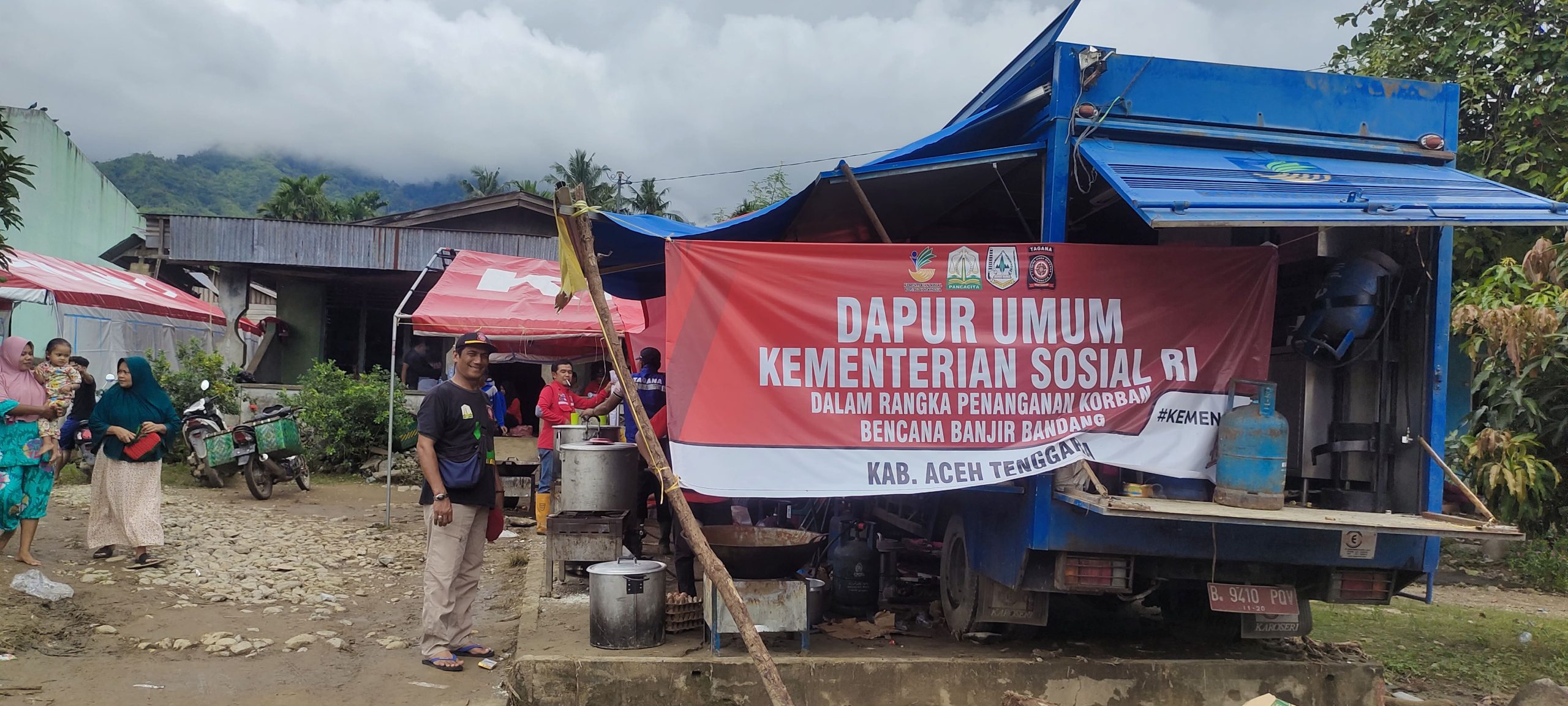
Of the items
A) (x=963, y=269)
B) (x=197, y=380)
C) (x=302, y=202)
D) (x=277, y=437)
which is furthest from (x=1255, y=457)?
(x=302, y=202)

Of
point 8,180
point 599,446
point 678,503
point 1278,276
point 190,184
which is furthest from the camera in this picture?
point 190,184

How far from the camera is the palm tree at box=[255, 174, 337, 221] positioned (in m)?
39.0

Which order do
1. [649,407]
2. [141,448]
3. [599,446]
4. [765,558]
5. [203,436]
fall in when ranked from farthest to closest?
1. [203,436]
2. [649,407]
3. [141,448]
4. [599,446]
5. [765,558]

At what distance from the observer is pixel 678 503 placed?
455 cm

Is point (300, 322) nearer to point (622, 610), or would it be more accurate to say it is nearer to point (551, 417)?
point (551, 417)

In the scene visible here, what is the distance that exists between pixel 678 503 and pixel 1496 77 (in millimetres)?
11541

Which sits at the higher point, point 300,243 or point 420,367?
point 300,243

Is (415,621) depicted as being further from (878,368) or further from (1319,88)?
(1319,88)

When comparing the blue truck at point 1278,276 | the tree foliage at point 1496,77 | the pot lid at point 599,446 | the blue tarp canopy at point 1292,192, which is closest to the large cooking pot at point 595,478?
the pot lid at point 599,446

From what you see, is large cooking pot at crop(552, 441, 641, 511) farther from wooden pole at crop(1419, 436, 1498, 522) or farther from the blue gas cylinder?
wooden pole at crop(1419, 436, 1498, 522)

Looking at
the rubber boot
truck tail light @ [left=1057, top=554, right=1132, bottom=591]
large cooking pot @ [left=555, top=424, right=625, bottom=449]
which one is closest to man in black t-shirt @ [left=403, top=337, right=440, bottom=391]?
the rubber boot

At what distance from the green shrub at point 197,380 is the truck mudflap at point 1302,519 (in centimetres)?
1342

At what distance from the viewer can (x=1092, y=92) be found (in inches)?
191

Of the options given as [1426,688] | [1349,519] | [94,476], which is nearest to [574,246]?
[1349,519]
